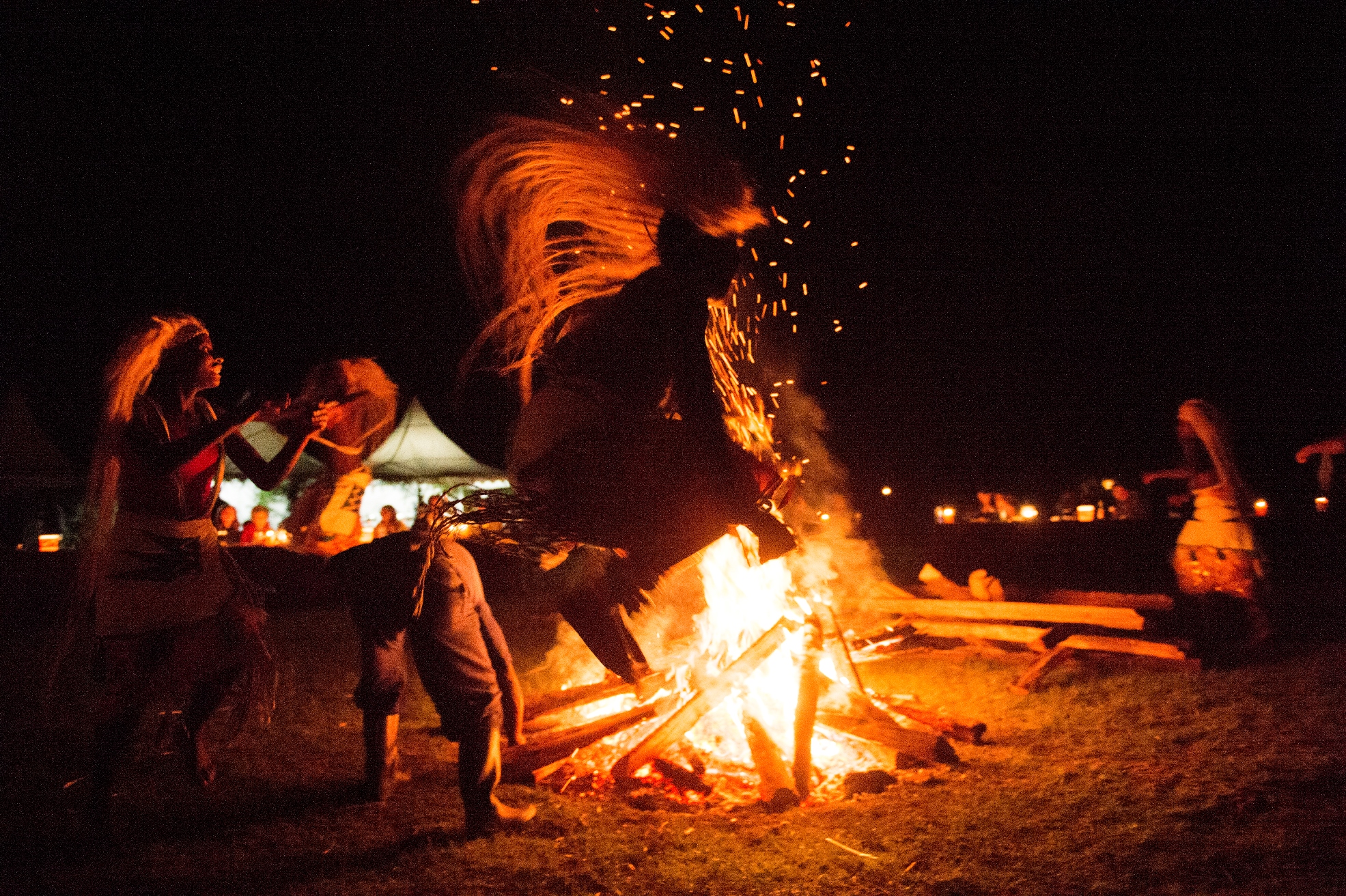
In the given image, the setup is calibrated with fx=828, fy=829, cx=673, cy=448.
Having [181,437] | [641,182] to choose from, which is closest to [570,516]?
[641,182]

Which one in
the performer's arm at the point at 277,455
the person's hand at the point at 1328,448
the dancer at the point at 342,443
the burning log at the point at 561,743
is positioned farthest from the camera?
the person's hand at the point at 1328,448

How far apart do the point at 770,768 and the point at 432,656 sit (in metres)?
1.63

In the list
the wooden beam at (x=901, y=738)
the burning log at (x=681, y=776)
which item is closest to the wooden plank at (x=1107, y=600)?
the wooden beam at (x=901, y=738)

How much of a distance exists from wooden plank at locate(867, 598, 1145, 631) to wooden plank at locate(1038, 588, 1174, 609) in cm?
8

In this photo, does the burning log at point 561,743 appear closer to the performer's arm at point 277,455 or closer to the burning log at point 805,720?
the burning log at point 805,720

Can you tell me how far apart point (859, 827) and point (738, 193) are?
8.39 ft

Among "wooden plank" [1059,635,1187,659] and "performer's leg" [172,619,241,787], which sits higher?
"performer's leg" [172,619,241,787]

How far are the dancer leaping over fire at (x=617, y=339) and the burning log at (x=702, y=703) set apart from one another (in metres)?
0.82

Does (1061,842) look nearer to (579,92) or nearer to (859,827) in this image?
(859,827)

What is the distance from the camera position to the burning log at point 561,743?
410 centimetres

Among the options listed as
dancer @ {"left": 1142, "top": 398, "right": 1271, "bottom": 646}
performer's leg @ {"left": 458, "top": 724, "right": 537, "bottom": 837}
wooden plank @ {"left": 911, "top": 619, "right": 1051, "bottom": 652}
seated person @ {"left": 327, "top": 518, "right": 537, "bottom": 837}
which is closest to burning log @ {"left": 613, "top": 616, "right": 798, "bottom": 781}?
seated person @ {"left": 327, "top": 518, "right": 537, "bottom": 837}

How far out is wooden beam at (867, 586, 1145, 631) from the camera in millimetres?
5867

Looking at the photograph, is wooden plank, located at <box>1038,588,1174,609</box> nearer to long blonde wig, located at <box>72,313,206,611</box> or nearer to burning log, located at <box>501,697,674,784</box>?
burning log, located at <box>501,697,674,784</box>

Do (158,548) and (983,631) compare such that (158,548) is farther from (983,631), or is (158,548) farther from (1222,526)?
(1222,526)
